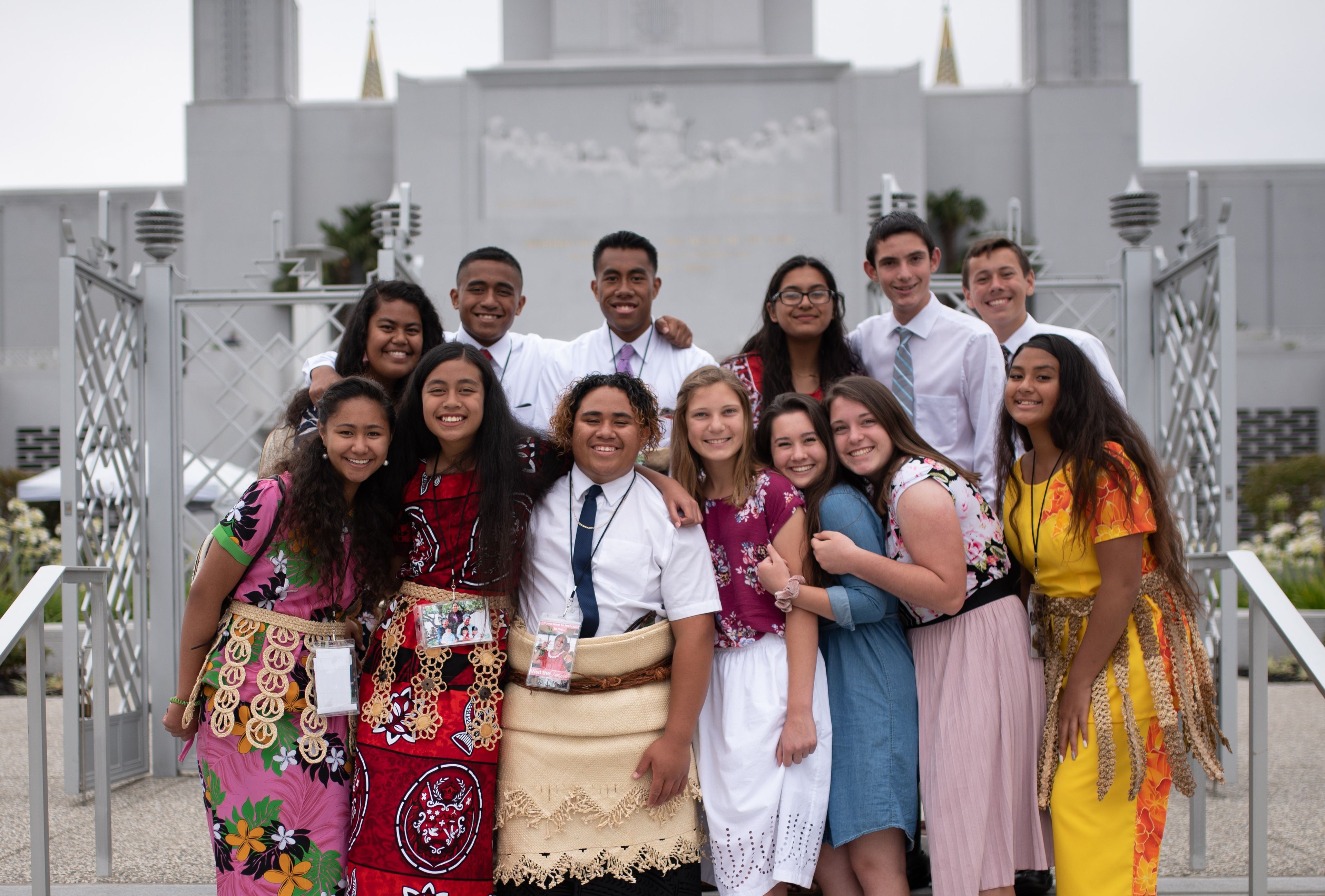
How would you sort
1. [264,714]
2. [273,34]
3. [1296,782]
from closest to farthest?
[264,714] → [1296,782] → [273,34]

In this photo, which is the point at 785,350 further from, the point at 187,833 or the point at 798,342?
the point at 187,833

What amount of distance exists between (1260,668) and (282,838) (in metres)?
2.95

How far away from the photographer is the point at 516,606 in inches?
104

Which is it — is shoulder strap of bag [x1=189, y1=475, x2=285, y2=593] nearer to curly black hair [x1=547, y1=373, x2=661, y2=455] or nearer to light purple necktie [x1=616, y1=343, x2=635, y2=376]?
curly black hair [x1=547, y1=373, x2=661, y2=455]

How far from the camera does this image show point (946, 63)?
1346 inches

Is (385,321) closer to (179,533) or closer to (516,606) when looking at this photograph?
(516,606)

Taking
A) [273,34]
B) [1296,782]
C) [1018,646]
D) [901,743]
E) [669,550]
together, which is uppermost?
[273,34]

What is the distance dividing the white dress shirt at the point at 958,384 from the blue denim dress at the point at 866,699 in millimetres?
803

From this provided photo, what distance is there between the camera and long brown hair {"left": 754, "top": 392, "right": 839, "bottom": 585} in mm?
2787

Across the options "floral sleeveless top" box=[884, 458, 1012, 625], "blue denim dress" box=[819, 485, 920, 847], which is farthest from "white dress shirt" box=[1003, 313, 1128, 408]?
"blue denim dress" box=[819, 485, 920, 847]

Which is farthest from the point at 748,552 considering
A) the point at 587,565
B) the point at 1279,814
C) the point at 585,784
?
the point at 1279,814

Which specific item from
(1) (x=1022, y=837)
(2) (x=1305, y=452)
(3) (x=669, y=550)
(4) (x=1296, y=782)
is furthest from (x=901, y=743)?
(2) (x=1305, y=452)

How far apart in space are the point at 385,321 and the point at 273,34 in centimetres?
2179

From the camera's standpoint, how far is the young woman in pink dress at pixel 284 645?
8.16ft
